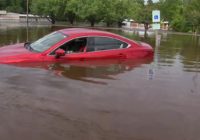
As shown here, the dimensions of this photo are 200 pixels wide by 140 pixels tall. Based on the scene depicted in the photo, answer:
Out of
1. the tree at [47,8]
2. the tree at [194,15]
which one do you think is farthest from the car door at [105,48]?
the tree at [47,8]

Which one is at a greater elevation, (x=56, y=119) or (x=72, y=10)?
(x=72, y=10)

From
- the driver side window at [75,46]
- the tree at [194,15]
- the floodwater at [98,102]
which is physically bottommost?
the floodwater at [98,102]

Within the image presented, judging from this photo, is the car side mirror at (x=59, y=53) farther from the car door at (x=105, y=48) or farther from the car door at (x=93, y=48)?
the car door at (x=105, y=48)

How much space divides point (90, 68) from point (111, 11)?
5281 cm

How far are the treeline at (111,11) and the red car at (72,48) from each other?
45.2 meters

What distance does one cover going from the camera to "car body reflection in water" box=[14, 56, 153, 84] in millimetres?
8845

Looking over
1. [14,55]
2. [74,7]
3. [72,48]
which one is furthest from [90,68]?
[74,7]

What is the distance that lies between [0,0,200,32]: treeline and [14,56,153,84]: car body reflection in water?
45.8 m

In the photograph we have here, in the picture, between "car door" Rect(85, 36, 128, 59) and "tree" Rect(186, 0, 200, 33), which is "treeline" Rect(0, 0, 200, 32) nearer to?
"tree" Rect(186, 0, 200, 33)

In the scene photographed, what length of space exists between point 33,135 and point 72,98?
6.35ft

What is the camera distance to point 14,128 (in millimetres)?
5387

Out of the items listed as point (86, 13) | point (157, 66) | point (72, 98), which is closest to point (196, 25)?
point (86, 13)

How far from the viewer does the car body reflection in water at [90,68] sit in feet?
29.0

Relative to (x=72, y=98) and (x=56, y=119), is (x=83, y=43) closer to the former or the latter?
(x=72, y=98)
